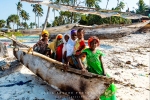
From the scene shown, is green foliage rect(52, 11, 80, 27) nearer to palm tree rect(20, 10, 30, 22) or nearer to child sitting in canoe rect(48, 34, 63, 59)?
palm tree rect(20, 10, 30, 22)

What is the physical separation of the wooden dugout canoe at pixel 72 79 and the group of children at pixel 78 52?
13 centimetres

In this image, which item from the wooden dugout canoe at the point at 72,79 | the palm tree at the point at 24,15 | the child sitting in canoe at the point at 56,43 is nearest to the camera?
the wooden dugout canoe at the point at 72,79

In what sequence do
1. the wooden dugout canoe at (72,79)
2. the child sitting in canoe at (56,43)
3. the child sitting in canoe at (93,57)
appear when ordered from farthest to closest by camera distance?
the child sitting in canoe at (56,43)
the child sitting in canoe at (93,57)
the wooden dugout canoe at (72,79)

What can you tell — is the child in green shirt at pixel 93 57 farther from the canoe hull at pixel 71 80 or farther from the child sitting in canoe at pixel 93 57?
the canoe hull at pixel 71 80

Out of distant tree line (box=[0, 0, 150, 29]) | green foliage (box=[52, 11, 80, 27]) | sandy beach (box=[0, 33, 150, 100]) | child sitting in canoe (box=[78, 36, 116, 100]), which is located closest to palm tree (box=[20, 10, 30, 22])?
distant tree line (box=[0, 0, 150, 29])

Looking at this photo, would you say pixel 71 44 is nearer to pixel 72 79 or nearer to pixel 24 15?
pixel 72 79

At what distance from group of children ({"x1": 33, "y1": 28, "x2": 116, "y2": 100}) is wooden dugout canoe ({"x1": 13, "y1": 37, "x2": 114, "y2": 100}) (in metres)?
0.13

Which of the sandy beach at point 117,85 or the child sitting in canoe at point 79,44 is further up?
the child sitting in canoe at point 79,44

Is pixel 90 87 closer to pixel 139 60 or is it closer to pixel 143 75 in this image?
pixel 143 75

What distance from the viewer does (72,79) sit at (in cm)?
382

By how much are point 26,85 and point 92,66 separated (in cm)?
198

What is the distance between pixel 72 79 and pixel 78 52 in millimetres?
565

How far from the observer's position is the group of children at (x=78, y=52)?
360cm

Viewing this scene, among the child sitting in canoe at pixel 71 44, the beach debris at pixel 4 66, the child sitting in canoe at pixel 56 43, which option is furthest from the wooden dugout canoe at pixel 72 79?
the beach debris at pixel 4 66
